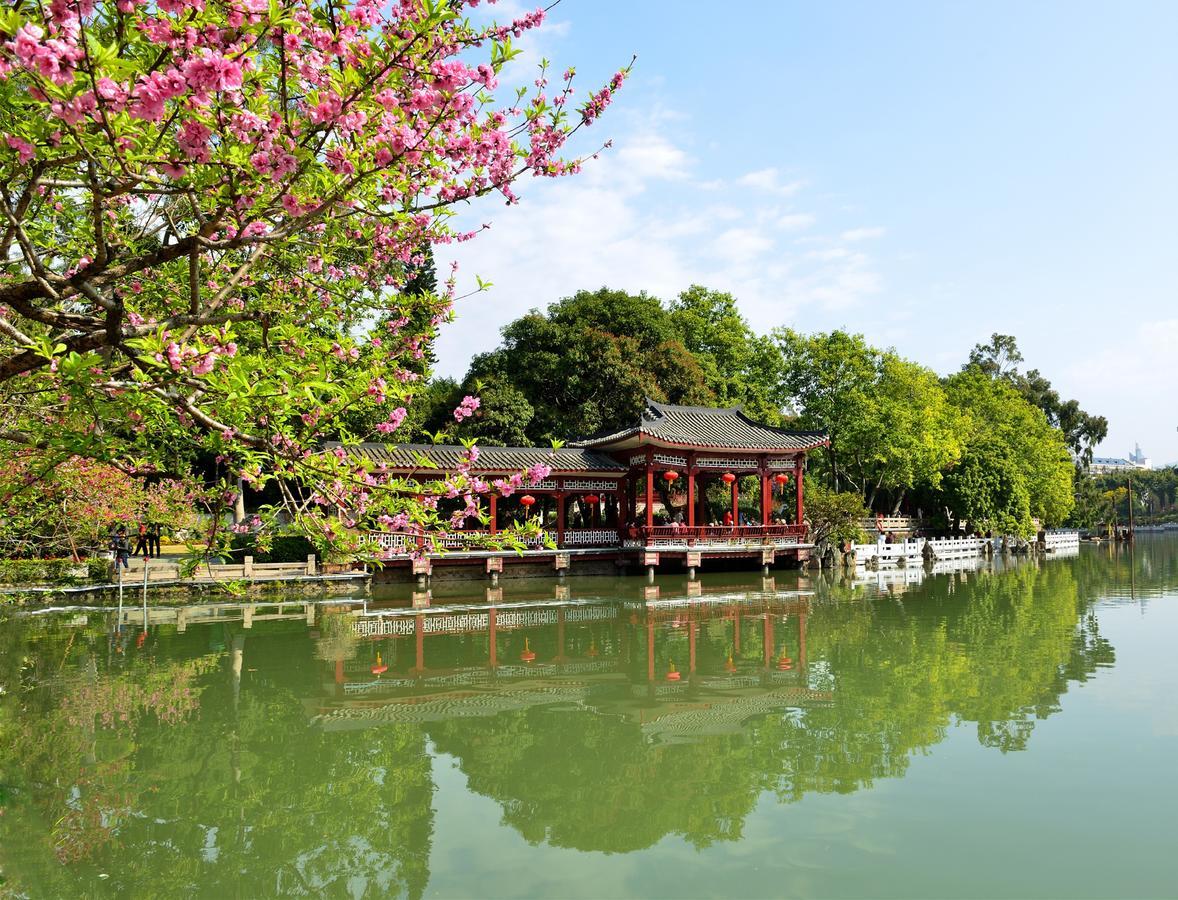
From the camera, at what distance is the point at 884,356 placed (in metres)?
30.1

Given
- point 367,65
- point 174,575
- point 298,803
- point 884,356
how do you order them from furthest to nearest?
point 884,356 → point 174,575 → point 298,803 → point 367,65

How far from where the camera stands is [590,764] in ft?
19.0

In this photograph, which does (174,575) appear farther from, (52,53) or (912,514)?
(912,514)

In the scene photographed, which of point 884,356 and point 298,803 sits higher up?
point 884,356

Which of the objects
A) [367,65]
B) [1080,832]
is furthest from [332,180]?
[1080,832]

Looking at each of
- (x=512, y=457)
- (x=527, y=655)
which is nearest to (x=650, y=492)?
(x=512, y=457)

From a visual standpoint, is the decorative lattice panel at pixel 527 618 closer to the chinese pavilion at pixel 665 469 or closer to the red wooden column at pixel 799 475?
the chinese pavilion at pixel 665 469

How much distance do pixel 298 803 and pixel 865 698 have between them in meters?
5.30

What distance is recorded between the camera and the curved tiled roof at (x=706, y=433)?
835 inches

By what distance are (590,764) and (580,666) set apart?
11.9 ft

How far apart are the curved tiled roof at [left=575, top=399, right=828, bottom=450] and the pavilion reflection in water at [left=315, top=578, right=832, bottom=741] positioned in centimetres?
715

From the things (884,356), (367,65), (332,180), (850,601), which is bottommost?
(850,601)

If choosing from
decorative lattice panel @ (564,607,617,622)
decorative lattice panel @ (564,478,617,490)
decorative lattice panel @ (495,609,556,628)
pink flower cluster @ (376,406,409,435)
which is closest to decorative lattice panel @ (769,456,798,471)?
decorative lattice panel @ (564,478,617,490)

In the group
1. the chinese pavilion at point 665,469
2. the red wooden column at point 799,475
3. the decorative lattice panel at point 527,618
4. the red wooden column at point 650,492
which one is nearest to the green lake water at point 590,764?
the decorative lattice panel at point 527,618
